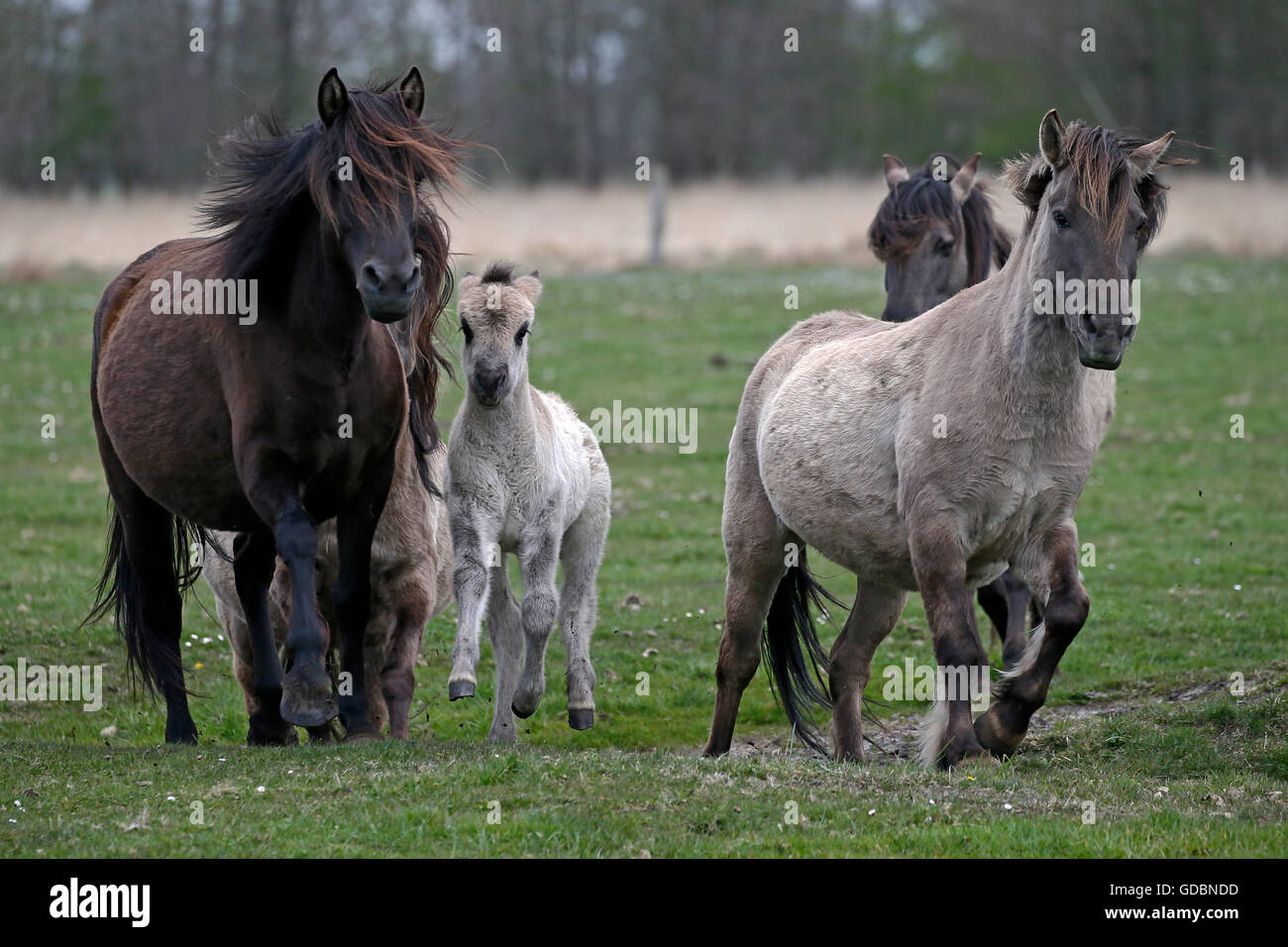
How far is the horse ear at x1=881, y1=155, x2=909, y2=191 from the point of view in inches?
403

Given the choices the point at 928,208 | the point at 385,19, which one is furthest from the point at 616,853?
the point at 385,19

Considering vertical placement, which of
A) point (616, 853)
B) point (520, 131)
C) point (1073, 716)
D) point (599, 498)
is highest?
point (520, 131)

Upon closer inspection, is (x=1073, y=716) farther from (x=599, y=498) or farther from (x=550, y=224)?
(x=550, y=224)

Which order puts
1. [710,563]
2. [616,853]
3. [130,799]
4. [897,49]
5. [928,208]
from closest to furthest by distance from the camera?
[616,853] → [130,799] → [928,208] → [710,563] → [897,49]

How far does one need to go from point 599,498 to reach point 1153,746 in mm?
3170

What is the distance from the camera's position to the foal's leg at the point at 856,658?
7.54 m

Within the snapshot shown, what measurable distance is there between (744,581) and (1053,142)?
278 centimetres

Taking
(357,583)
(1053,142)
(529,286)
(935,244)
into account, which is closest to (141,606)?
(357,583)

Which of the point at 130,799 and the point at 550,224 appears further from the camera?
the point at 550,224

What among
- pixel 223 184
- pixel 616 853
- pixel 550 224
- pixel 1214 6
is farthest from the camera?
pixel 1214 6

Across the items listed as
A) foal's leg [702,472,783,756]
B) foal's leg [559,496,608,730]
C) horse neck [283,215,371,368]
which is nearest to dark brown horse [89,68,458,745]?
horse neck [283,215,371,368]

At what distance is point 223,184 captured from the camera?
6859mm

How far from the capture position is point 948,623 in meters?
6.12

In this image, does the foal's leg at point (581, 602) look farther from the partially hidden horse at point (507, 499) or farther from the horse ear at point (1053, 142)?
the horse ear at point (1053, 142)
